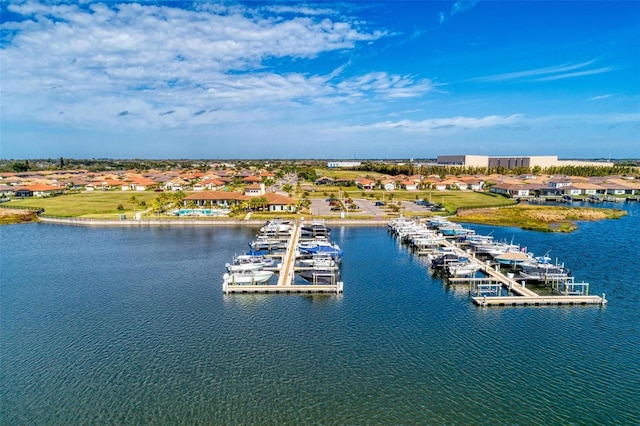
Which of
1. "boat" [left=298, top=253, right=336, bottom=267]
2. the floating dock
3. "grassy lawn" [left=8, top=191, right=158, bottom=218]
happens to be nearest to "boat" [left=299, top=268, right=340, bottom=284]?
"boat" [left=298, top=253, right=336, bottom=267]

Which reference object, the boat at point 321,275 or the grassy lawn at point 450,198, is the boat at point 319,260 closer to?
the boat at point 321,275

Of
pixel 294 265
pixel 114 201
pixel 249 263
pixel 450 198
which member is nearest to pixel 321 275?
pixel 294 265

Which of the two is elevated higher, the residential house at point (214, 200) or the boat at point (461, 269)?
the residential house at point (214, 200)

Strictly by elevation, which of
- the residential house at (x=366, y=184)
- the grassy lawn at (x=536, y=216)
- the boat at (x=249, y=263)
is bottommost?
the boat at (x=249, y=263)

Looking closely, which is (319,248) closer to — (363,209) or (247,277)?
(247,277)

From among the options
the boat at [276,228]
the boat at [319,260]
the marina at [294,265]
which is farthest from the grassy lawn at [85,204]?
the boat at [319,260]

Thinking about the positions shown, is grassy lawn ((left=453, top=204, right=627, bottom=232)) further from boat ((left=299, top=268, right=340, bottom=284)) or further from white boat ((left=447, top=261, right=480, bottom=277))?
boat ((left=299, top=268, right=340, bottom=284))
